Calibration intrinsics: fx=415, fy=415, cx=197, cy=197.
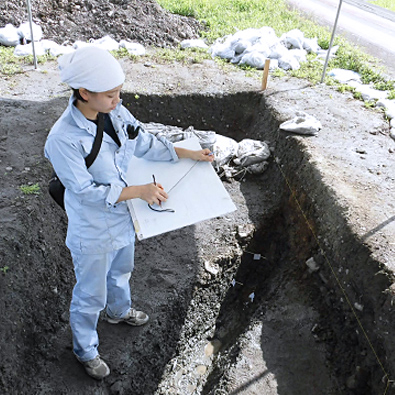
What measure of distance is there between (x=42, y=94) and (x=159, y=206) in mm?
4183

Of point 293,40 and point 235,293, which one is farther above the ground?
point 293,40

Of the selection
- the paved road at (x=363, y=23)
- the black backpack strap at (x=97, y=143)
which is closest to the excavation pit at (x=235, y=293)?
the black backpack strap at (x=97, y=143)

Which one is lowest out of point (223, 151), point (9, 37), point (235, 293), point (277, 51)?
point (235, 293)

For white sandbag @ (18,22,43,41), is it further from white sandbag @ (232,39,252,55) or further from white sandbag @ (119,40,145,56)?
white sandbag @ (232,39,252,55)

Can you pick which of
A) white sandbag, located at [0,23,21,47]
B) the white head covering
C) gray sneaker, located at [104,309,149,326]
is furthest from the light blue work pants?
white sandbag, located at [0,23,21,47]

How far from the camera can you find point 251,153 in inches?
201

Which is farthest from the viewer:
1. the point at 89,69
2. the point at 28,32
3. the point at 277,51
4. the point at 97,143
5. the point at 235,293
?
the point at 28,32

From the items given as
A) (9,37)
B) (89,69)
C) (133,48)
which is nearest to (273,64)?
(133,48)

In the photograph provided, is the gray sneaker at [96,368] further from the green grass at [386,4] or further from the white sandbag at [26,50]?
the green grass at [386,4]

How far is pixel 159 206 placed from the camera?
7.86 feet

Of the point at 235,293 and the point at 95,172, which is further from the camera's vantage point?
the point at 235,293

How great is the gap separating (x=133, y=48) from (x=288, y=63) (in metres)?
2.76

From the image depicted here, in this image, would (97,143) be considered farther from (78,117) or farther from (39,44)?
(39,44)

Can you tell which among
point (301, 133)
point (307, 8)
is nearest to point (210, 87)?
point (301, 133)
